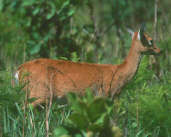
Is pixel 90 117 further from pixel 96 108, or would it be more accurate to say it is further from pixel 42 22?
pixel 42 22

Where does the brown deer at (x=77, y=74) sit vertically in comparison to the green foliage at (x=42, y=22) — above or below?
below

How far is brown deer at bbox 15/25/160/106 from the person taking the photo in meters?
4.73

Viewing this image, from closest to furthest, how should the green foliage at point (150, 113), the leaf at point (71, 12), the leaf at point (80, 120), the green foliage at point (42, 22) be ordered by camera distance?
the leaf at point (80, 120)
the green foliage at point (150, 113)
the leaf at point (71, 12)
the green foliage at point (42, 22)

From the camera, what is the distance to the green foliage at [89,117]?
257 cm

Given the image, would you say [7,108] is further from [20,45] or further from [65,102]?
[20,45]

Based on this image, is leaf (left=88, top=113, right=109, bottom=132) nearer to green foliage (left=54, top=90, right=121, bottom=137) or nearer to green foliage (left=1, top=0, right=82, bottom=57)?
green foliage (left=54, top=90, right=121, bottom=137)

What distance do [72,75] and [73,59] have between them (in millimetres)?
461

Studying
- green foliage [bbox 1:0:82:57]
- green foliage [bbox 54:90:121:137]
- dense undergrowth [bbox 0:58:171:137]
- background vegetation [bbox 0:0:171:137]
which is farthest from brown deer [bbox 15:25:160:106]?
green foliage [bbox 54:90:121:137]

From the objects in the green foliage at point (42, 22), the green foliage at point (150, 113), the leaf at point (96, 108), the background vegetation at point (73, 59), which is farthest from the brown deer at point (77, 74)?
the leaf at point (96, 108)

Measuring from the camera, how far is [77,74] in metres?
5.03

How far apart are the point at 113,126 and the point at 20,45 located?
4.59 metres

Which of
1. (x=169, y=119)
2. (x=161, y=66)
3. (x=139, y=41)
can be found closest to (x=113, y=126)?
(x=169, y=119)

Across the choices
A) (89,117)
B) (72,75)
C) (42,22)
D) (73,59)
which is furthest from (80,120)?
(42,22)

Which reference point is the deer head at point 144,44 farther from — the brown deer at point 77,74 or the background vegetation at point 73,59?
the background vegetation at point 73,59
